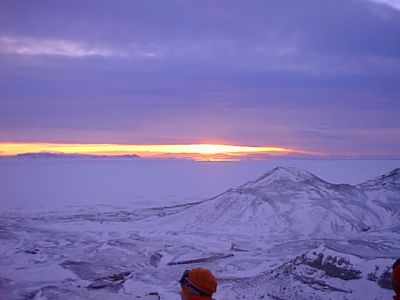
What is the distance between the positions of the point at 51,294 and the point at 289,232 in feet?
49.0

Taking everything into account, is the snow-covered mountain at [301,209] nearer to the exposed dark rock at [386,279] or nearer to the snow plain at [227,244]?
the snow plain at [227,244]

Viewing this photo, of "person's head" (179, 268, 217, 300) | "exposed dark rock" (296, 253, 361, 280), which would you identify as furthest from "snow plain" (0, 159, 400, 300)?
"person's head" (179, 268, 217, 300)

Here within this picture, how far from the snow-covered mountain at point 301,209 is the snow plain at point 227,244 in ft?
0.19

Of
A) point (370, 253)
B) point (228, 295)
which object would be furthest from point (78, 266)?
point (370, 253)

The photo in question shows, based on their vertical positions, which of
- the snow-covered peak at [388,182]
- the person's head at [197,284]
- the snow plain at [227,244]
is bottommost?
the snow plain at [227,244]

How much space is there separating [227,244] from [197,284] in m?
19.2

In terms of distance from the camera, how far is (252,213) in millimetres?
28453

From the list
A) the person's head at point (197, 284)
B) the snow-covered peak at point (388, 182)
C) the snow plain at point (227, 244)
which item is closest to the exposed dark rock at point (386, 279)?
the snow plain at point (227, 244)

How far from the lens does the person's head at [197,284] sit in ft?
12.3

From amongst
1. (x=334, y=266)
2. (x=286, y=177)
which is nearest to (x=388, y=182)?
(x=286, y=177)

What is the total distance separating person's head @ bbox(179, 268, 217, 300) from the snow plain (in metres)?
9.39

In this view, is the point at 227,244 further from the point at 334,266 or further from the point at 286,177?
the point at 286,177

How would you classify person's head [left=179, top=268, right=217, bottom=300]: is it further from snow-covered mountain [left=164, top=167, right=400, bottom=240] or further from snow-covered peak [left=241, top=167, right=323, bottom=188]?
snow-covered peak [left=241, top=167, right=323, bottom=188]

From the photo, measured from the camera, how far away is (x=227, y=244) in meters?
22.6
